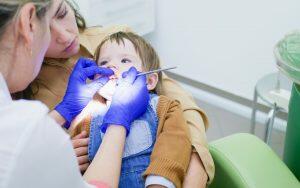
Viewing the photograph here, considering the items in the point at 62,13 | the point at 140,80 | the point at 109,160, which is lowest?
the point at 109,160

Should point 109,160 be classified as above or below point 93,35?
below

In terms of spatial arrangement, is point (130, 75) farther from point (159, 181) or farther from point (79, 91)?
point (159, 181)

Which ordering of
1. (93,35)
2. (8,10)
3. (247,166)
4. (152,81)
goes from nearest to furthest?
1. (8,10)
2. (247,166)
3. (152,81)
4. (93,35)

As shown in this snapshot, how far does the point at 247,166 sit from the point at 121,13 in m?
1.56

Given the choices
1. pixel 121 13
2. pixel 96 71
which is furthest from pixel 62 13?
pixel 121 13

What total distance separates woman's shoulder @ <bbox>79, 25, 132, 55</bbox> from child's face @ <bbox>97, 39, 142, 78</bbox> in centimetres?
15

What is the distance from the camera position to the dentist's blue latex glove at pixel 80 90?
132 centimetres

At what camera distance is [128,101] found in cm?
122

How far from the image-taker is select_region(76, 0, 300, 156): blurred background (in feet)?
7.42

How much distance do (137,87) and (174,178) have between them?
0.31 meters

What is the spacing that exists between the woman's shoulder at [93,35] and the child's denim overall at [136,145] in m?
0.35

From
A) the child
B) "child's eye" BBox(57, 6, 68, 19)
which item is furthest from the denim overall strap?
"child's eye" BBox(57, 6, 68, 19)

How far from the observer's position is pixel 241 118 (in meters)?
2.58

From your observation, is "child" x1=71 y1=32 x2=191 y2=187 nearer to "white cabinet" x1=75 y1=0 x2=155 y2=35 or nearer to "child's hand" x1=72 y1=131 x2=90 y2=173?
"child's hand" x1=72 y1=131 x2=90 y2=173
